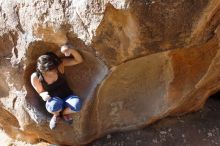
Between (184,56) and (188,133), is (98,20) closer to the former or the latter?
(184,56)

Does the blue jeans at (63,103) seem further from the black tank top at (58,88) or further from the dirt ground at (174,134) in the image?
the dirt ground at (174,134)

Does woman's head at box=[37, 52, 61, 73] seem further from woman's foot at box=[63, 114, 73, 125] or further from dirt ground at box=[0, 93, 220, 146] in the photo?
dirt ground at box=[0, 93, 220, 146]

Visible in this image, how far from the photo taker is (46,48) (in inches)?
88.6

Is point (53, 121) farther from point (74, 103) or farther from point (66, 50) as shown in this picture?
point (66, 50)

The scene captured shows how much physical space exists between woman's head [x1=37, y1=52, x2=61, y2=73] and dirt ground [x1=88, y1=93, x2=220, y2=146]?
0.67 m

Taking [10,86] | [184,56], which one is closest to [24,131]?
[10,86]

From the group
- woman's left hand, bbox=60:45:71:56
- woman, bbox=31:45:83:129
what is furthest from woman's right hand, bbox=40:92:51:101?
woman's left hand, bbox=60:45:71:56

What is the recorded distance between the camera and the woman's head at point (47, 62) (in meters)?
2.16

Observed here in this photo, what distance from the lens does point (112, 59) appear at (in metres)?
2.15

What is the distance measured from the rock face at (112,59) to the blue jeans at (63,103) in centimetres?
12

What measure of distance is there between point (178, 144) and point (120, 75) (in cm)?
58

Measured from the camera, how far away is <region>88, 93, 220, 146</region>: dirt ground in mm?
2652

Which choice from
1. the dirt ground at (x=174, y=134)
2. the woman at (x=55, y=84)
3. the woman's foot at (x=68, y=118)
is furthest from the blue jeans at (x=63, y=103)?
the dirt ground at (x=174, y=134)

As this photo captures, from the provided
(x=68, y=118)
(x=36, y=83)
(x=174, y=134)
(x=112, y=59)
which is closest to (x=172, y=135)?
(x=174, y=134)
